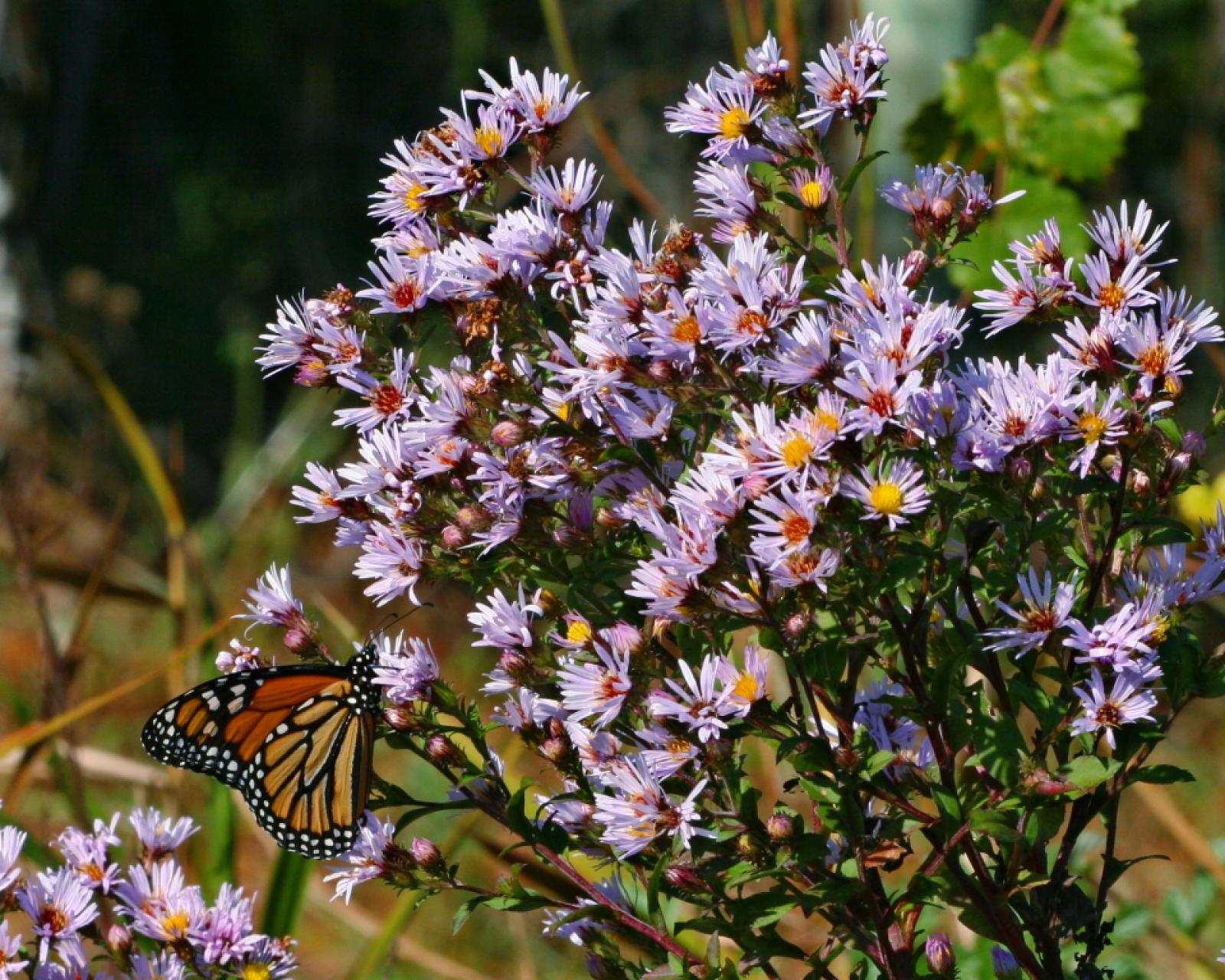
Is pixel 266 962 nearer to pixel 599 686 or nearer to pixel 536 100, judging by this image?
pixel 599 686

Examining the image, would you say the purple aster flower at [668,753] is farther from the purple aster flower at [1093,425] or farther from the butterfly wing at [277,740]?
the butterfly wing at [277,740]

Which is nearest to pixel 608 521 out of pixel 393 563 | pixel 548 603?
pixel 548 603

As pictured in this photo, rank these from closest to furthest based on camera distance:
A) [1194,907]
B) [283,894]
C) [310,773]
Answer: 1. [310,773]
2. [1194,907]
3. [283,894]

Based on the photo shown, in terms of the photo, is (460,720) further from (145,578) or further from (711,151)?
(145,578)

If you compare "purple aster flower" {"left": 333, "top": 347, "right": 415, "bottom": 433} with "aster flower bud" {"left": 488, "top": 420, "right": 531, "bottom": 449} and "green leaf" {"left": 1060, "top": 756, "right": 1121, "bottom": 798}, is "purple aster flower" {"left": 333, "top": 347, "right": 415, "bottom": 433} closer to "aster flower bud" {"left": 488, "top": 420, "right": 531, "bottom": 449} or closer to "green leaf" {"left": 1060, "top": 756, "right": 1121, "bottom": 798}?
"aster flower bud" {"left": 488, "top": 420, "right": 531, "bottom": 449}

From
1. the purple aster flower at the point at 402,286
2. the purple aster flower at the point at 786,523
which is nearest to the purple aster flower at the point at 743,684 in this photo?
the purple aster flower at the point at 786,523

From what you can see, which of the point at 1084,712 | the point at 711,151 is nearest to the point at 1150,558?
the point at 1084,712

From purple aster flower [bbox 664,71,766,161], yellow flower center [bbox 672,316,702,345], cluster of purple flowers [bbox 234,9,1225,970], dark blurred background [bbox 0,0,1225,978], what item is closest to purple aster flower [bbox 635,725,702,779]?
cluster of purple flowers [bbox 234,9,1225,970]
